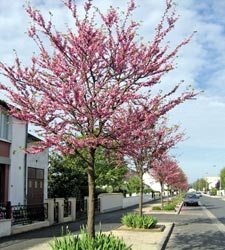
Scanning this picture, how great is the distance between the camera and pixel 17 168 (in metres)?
19.9

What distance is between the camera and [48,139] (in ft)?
27.5

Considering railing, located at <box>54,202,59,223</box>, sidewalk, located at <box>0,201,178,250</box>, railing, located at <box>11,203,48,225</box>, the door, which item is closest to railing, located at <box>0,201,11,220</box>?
sidewalk, located at <box>0,201,178,250</box>

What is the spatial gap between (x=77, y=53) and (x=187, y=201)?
1509 inches

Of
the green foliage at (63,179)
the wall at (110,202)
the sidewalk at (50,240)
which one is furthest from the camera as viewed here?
the wall at (110,202)

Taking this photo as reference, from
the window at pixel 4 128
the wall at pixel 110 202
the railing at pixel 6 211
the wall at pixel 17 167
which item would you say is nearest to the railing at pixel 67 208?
the wall at pixel 17 167

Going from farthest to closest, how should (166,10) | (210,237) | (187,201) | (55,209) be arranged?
(187,201) → (55,209) → (210,237) → (166,10)

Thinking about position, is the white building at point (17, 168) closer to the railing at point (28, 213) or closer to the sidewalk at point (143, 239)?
the railing at point (28, 213)

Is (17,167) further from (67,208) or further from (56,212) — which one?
(67,208)

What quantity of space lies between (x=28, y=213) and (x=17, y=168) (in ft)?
9.06

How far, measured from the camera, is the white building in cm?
1862

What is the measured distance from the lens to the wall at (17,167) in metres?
19.2

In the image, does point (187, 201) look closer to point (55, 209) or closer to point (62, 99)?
point (55, 209)

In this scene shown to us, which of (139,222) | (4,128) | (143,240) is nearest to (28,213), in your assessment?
(4,128)

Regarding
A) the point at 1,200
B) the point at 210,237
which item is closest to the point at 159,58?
the point at 210,237
